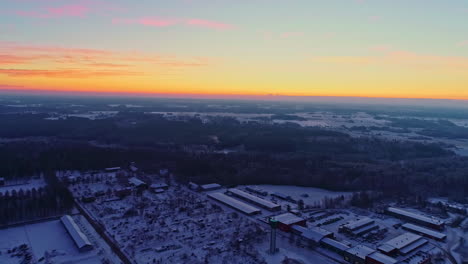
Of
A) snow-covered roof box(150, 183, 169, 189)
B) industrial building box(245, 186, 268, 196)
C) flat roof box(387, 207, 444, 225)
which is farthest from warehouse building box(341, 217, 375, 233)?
snow-covered roof box(150, 183, 169, 189)

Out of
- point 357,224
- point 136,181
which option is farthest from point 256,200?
point 136,181

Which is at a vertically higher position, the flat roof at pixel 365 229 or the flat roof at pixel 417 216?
the flat roof at pixel 417 216

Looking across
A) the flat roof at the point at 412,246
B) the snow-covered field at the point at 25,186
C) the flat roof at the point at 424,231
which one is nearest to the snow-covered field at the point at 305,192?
the flat roof at the point at 424,231

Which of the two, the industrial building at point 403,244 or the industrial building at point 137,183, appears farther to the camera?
the industrial building at point 137,183

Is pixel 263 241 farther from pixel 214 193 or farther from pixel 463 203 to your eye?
pixel 463 203

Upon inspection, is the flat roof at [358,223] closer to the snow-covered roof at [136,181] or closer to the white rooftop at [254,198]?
the white rooftop at [254,198]

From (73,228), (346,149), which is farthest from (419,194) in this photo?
(73,228)

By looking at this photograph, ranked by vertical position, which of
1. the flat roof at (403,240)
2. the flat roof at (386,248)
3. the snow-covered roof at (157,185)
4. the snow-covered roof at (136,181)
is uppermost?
the snow-covered roof at (136,181)

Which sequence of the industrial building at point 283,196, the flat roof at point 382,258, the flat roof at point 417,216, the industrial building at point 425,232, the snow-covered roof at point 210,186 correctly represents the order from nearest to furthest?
the flat roof at point 382,258
the industrial building at point 425,232
the flat roof at point 417,216
the industrial building at point 283,196
the snow-covered roof at point 210,186
